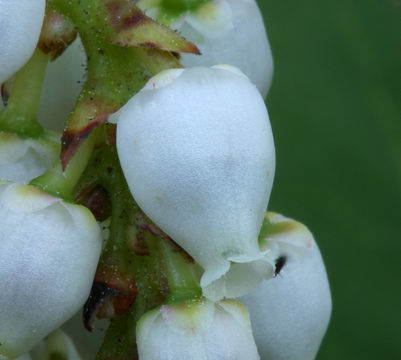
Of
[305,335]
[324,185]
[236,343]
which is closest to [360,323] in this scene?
[324,185]

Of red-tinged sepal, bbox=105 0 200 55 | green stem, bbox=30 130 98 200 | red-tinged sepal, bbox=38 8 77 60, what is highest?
red-tinged sepal, bbox=105 0 200 55

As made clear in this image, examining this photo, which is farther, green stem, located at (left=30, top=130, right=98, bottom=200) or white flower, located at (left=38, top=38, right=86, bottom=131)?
white flower, located at (left=38, top=38, right=86, bottom=131)

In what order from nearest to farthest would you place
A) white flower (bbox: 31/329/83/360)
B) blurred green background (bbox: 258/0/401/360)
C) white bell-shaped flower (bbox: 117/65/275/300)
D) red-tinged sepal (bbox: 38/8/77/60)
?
white bell-shaped flower (bbox: 117/65/275/300), red-tinged sepal (bbox: 38/8/77/60), white flower (bbox: 31/329/83/360), blurred green background (bbox: 258/0/401/360)

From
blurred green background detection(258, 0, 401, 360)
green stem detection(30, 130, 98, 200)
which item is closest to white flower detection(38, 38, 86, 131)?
green stem detection(30, 130, 98, 200)

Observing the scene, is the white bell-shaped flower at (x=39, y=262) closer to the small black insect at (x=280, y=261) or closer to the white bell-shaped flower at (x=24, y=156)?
the white bell-shaped flower at (x=24, y=156)

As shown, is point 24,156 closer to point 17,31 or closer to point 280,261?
point 17,31

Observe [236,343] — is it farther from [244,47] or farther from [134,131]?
[244,47]

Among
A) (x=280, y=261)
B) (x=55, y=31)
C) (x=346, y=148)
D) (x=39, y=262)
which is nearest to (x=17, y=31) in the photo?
(x=55, y=31)

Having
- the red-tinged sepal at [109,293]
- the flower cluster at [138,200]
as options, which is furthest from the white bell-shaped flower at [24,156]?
the red-tinged sepal at [109,293]

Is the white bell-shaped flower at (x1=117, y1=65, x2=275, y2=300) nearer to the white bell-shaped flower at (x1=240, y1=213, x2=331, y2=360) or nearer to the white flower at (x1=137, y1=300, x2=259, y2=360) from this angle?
the white flower at (x1=137, y1=300, x2=259, y2=360)
